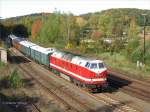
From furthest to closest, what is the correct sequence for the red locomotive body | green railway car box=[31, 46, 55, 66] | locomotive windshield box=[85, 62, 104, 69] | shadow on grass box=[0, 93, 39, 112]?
1. green railway car box=[31, 46, 55, 66]
2. locomotive windshield box=[85, 62, 104, 69]
3. the red locomotive body
4. shadow on grass box=[0, 93, 39, 112]

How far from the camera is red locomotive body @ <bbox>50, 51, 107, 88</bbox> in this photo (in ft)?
99.3

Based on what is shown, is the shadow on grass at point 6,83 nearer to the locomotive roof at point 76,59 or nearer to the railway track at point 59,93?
the railway track at point 59,93

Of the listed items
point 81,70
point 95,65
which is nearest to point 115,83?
point 81,70

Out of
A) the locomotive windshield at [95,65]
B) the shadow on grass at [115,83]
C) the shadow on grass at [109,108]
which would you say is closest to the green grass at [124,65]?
the shadow on grass at [115,83]

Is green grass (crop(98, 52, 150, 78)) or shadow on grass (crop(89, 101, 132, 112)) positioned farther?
green grass (crop(98, 52, 150, 78))

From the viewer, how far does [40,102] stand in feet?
93.5

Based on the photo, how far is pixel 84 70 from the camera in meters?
31.3

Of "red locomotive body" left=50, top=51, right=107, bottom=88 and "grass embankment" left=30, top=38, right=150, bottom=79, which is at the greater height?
"red locomotive body" left=50, top=51, right=107, bottom=88

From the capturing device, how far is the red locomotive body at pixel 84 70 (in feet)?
99.3

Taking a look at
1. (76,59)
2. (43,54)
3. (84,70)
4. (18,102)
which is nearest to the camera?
(18,102)

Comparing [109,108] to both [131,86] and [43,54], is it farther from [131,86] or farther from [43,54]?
[43,54]

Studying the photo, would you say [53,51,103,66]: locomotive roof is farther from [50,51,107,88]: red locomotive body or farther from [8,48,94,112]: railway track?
[8,48,94,112]: railway track

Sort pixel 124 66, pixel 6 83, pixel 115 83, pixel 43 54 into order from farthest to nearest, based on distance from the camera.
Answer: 1. pixel 43 54
2. pixel 124 66
3. pixel 115 83
4. pixel 6 83

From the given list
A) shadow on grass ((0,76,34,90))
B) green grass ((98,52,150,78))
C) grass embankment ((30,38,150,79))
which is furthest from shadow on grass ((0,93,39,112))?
green grass ((98,52,150,78))
